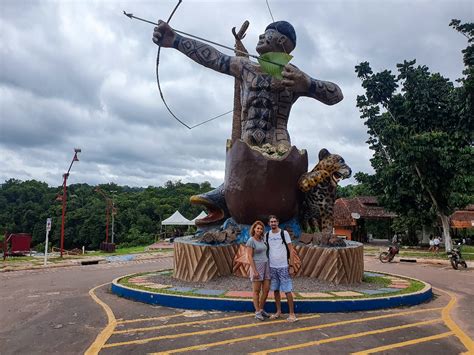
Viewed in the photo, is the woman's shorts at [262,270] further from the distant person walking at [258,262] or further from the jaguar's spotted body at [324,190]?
the jaguar's spotted body at [324,190]

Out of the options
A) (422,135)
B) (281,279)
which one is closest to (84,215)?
(422,135)

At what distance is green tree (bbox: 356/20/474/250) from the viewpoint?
57.4ft

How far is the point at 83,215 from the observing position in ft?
125

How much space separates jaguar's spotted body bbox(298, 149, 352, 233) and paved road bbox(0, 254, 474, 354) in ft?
8.09

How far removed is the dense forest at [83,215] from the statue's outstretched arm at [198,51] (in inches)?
1048

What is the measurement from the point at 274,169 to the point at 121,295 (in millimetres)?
3525

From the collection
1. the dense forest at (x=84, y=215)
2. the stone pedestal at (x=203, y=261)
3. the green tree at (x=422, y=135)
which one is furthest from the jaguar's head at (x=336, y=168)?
the dense forest at (x=84, y=215)

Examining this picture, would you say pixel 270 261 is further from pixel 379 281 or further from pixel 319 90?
pixel 319 90

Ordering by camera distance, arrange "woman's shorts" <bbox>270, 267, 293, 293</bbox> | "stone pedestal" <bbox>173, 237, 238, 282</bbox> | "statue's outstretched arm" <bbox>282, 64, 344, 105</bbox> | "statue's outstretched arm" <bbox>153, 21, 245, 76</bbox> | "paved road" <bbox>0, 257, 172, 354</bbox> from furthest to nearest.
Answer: "statue's outstretched arm" <bbox>153, 21, 245, 76</bbox> → "statue's outstretched arm" <bbox>282, 64, 344, 105</bbox> → "stone pedestal" <bbox>173, 237, 238, 282</bbox> → "woman's shorts" <bbox>270, 267, 293, 293</bbox> → "paved road" <bbox>0, 257, 172, 354</bbox>

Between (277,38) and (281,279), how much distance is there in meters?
5.56

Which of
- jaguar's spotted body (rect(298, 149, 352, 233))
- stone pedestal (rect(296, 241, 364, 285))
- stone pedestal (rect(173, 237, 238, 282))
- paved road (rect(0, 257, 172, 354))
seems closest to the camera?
paved road (rect(0, 257, 172, 354))

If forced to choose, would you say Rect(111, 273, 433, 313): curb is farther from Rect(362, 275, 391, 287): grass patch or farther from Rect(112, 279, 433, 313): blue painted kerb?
Rect(362, 275, 391, 287): grass patch

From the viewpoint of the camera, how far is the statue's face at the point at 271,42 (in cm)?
866

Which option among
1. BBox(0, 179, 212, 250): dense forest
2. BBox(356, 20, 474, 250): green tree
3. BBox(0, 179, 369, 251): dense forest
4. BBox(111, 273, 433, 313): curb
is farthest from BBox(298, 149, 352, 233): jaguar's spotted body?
BBox(0, 179, 212, 250): dense forest
